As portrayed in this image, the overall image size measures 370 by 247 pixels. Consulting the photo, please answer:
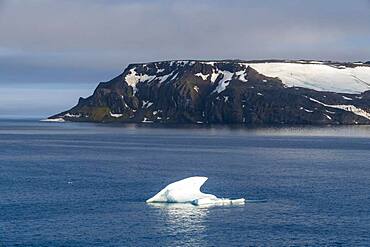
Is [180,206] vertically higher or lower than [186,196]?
lower

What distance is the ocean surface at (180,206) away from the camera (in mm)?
57812

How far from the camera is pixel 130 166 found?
4678 inches

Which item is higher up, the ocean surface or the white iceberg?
the white iceberg

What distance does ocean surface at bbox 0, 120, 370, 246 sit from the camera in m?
57.8

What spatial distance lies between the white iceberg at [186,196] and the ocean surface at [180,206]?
1790 mm

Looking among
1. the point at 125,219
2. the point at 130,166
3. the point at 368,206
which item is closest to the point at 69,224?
the point at 125,219

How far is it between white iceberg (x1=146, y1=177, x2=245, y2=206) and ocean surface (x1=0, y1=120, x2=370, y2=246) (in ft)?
5.87

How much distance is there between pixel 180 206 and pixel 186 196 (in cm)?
252

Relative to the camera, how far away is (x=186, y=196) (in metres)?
73.9

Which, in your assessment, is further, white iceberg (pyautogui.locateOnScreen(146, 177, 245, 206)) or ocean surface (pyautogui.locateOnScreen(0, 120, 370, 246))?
white iceberg (pyautogui.locateOnScreen(146, 177, 245, 206))

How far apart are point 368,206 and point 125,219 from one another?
26.4 meters

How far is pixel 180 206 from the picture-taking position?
235 ft

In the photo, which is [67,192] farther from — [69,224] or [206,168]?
[206,168]

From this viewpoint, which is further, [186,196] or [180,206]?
[186,196]
